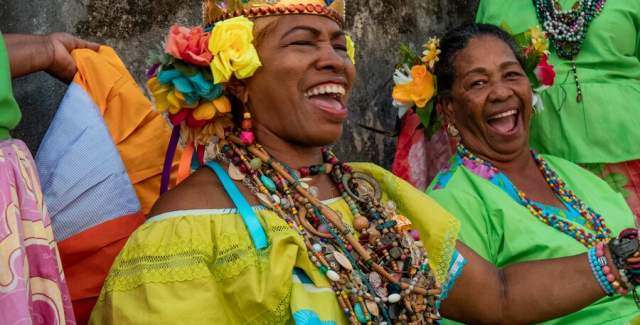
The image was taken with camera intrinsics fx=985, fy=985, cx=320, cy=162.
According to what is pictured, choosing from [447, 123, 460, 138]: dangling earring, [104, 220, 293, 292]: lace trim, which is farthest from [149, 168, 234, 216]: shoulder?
[447, 123, 460, 138]: dangling earring

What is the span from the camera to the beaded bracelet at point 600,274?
3182 mm

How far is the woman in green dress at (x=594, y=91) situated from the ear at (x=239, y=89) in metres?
2.03

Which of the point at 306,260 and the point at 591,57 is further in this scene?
the point at 591,57

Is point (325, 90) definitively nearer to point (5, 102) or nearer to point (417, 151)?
point (5, 102)

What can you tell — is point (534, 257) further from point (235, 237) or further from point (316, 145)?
point (235, 237)

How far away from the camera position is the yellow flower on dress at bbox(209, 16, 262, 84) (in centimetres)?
280

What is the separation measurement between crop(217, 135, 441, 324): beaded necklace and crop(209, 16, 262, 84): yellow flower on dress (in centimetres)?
23

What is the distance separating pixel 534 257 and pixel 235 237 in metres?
1.40

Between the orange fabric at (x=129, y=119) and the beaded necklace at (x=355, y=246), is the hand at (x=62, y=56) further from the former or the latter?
the beaded necklace at (x=355, y=246)

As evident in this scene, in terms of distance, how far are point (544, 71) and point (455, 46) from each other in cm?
46

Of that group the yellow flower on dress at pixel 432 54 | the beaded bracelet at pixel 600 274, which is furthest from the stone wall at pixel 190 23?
the beaded bracelet at pixel 600 274

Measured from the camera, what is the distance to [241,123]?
9.84 ft

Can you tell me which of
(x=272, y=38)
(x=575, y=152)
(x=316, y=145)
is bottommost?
(x=575, y=152)

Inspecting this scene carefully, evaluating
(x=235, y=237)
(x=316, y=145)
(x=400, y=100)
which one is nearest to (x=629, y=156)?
(x=400, y=100)
